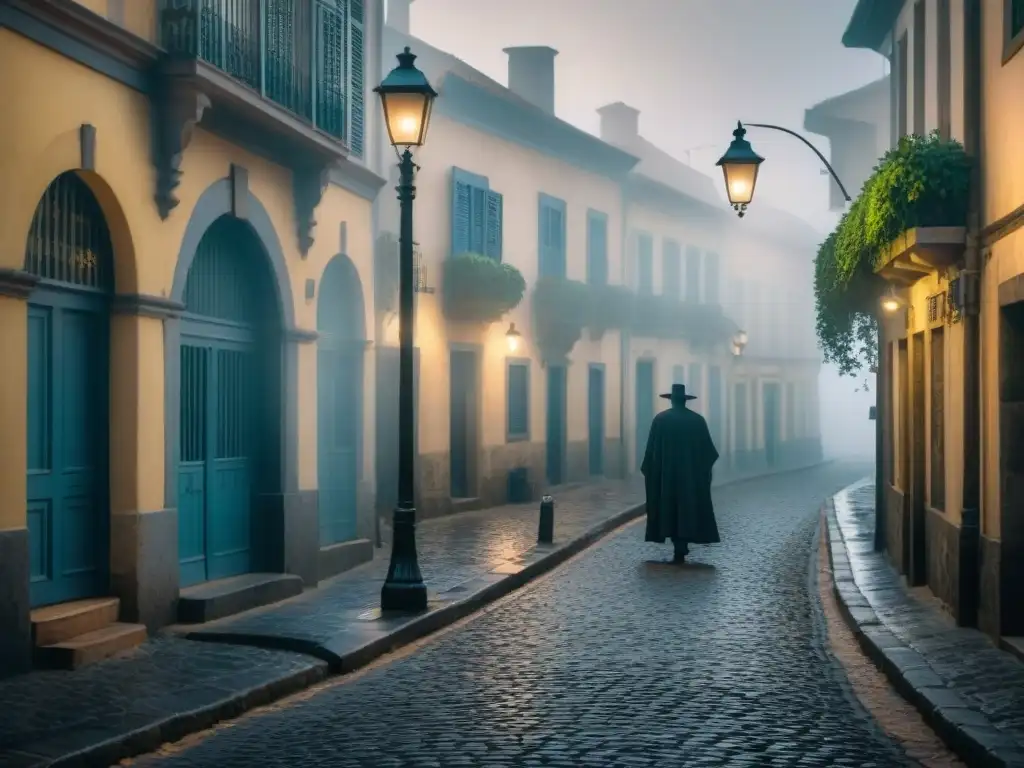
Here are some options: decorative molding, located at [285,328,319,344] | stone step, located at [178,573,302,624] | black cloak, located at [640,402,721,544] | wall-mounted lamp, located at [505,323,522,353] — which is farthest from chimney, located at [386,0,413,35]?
stone step, located at [178,573,302,624]

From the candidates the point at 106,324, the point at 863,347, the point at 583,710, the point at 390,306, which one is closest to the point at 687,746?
the point at 583,710

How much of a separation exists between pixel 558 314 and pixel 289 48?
14.9 meters

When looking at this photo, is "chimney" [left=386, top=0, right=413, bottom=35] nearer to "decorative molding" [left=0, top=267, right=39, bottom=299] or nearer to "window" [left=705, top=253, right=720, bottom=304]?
"window" [left=705, top=253, right=720, bottom=304]

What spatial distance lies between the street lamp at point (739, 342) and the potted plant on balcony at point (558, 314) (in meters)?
11.2

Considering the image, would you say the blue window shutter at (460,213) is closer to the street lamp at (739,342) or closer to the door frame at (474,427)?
the door frame at (474,427)

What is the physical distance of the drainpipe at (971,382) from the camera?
427 inches

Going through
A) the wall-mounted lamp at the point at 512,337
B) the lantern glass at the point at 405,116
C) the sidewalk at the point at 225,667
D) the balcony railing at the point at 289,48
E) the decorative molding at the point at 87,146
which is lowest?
the sidewalk at the point at 225,667

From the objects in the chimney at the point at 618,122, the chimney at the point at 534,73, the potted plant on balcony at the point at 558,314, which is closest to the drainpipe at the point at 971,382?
the potted plant on balcony at the point at 558,314

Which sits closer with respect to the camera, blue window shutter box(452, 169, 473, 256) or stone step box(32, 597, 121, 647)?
stone step box(32, 597, 121, 647)

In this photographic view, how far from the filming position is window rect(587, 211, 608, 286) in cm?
3138

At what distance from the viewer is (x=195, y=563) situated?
41.3 ft

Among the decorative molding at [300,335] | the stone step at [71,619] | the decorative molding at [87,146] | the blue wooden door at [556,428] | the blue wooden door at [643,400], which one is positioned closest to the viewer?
the stone step at [71,619]

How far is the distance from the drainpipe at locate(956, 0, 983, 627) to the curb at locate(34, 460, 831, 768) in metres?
3.91

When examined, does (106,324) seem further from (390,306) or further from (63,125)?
(390,306)
